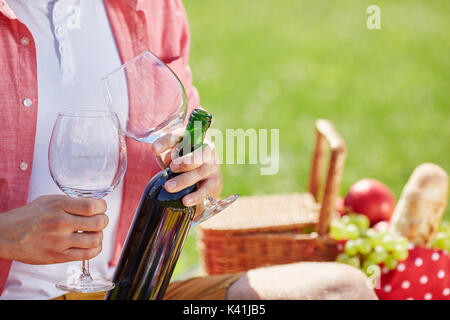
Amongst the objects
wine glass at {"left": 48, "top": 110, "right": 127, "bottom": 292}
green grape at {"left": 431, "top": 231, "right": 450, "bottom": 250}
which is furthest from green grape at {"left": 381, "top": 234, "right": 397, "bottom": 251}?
wine glass at {"left": 48, "top": 110, "right": 127, "bottom": 292}

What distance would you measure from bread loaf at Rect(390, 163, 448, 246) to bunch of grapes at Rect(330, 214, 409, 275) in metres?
0.07

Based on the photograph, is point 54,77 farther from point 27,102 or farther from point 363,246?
point 363,246

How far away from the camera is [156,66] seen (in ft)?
4.37

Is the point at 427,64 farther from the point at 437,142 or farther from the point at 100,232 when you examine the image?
the point at 100,232

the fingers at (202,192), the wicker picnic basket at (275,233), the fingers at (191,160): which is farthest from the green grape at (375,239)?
the fingers at (191,160)

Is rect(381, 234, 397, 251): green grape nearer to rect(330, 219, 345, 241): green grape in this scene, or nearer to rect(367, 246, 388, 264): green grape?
rect(367, 246, 388, 264): green grape

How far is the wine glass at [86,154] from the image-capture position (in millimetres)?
1193

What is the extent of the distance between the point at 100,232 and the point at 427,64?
16.6ft

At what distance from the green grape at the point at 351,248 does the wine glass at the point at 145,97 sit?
1054 millimetres

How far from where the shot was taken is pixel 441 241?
2.27 meters

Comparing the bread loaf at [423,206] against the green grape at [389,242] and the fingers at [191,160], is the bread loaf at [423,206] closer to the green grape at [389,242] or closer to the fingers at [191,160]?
the green grape at [389,242]

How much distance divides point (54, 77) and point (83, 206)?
46 cm

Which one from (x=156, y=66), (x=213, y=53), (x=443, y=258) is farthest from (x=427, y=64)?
(x=156, y=66)

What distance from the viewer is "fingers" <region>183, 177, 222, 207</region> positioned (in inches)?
51.8
